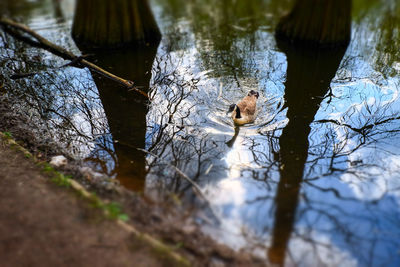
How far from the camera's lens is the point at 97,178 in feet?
12.9

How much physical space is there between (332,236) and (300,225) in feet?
1.15

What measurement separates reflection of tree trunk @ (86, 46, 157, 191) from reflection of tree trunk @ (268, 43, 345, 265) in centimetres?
181

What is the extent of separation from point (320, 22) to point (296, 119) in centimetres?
438

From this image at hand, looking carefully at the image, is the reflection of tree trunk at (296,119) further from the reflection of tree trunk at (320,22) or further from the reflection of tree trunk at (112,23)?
the reflection of tree trunk at (112,23)

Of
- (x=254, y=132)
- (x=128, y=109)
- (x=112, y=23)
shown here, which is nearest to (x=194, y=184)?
(x=254, y=132)

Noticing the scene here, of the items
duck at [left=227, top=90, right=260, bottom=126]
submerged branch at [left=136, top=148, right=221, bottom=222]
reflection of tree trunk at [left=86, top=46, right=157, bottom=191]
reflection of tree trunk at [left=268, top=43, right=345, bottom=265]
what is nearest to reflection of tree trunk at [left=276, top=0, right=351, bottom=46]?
reflection of tree trunk at [left=268, top=43, right=345, bottom=265]

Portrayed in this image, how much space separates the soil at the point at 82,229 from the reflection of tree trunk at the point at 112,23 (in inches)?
209

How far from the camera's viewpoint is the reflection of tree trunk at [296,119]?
3.53 m

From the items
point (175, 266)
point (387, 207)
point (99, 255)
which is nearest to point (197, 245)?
point (175, 266)

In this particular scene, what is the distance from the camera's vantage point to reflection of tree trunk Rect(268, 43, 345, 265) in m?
3.53

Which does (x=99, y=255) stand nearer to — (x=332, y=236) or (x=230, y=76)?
(x=332, y=236)

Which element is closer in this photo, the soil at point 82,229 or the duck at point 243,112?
the soil at point 82,229

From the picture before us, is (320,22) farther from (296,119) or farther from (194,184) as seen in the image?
(194,184)

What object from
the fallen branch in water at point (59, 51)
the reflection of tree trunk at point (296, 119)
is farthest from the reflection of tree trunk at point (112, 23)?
the reflection of tree trunk at point (296, 119)
